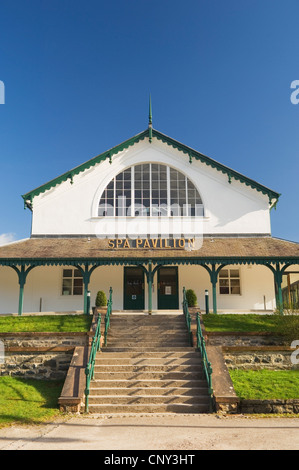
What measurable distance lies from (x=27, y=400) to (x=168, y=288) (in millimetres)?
10181

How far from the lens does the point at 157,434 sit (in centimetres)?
751

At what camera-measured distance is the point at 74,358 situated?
11.9 m

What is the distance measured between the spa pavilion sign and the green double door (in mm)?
48

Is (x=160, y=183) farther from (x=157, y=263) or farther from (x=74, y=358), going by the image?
(x=74, y=358)

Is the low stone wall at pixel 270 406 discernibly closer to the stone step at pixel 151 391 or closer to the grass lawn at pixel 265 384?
the grass lawn at pixel 265 384

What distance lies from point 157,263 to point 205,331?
14.6 ft

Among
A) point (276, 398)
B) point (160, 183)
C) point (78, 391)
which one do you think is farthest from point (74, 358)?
point (160, 183)

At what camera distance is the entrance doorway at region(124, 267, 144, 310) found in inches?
763

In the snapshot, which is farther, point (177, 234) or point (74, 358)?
point (177, 234)

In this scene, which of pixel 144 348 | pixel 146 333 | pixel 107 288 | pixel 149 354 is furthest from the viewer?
pixel 107 288

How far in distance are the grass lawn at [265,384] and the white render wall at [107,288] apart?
6.91 meters
